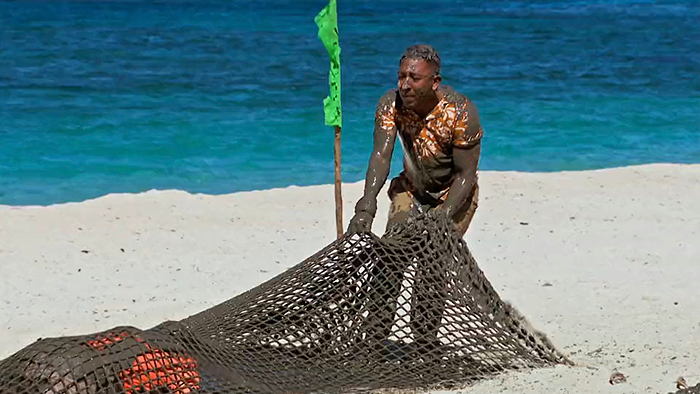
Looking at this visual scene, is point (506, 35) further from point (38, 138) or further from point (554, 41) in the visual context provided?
point (38, 138)

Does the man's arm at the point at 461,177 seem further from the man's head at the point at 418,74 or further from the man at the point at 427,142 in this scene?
the man's head at the point at 418,74

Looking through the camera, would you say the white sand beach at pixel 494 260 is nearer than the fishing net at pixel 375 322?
No

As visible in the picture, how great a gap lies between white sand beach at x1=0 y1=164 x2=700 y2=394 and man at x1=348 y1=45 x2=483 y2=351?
518 millimetres

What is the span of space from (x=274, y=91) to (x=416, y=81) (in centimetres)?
1449

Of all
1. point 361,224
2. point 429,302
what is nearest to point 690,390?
point 429,302

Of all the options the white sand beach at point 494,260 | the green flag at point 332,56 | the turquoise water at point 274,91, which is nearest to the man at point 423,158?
the white sand beach at point 494,260

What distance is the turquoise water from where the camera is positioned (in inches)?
613

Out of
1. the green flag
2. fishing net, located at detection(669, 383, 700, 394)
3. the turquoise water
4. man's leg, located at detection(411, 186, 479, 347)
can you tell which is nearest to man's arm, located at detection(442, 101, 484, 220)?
man's leg, located at detection(411, 186, 479, 347)

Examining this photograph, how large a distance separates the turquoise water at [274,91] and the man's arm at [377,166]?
8.02 metres

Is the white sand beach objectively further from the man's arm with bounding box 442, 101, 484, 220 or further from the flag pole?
the flag pole

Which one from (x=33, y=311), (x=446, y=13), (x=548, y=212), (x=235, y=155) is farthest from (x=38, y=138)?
(x=446, y=13)

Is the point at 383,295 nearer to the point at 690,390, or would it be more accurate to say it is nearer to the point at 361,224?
the point at 361,224

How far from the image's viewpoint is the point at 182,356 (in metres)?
5.53

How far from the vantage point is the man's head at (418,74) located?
5.94 meters
